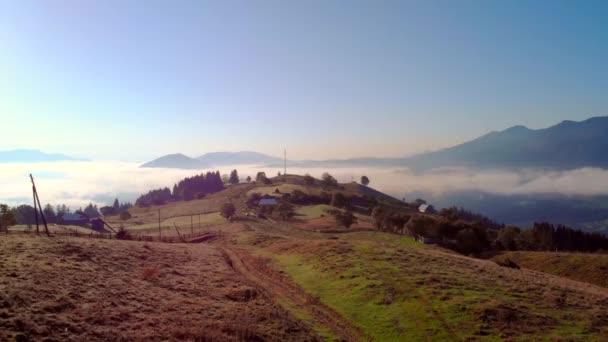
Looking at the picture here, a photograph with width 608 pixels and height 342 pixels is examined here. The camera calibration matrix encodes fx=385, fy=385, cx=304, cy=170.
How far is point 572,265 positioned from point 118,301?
57387 millimetres

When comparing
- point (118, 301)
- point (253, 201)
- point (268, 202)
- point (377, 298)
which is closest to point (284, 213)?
point (268, 202)

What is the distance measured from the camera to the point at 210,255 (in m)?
49.6

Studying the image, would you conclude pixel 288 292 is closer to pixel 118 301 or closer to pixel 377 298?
pixel 377 298

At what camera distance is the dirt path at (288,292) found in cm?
2473

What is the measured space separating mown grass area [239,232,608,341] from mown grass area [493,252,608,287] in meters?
18.0

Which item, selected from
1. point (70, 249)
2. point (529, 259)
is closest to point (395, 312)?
point (70, 249)

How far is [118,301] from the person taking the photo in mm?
23422

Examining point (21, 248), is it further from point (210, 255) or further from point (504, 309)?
point (504, 309)

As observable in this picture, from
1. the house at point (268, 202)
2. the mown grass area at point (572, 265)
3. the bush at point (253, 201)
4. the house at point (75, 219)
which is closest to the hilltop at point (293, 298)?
the mown grass area at point (572, 265)

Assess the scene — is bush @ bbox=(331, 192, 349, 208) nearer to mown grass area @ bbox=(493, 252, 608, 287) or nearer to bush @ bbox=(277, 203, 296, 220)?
bush @ bbox=(277, 203, 296, 220)

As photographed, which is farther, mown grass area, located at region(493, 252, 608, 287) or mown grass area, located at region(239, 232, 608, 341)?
mown grass area, located at region(493, 252, 608, 287)

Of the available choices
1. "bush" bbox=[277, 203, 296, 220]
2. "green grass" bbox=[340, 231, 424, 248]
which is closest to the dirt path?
"green grass" bbox=[340, 231, 424, 248]

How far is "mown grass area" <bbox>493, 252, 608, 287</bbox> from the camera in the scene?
48.6m

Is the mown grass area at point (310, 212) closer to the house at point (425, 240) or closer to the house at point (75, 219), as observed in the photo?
the house at point (425, 240)
